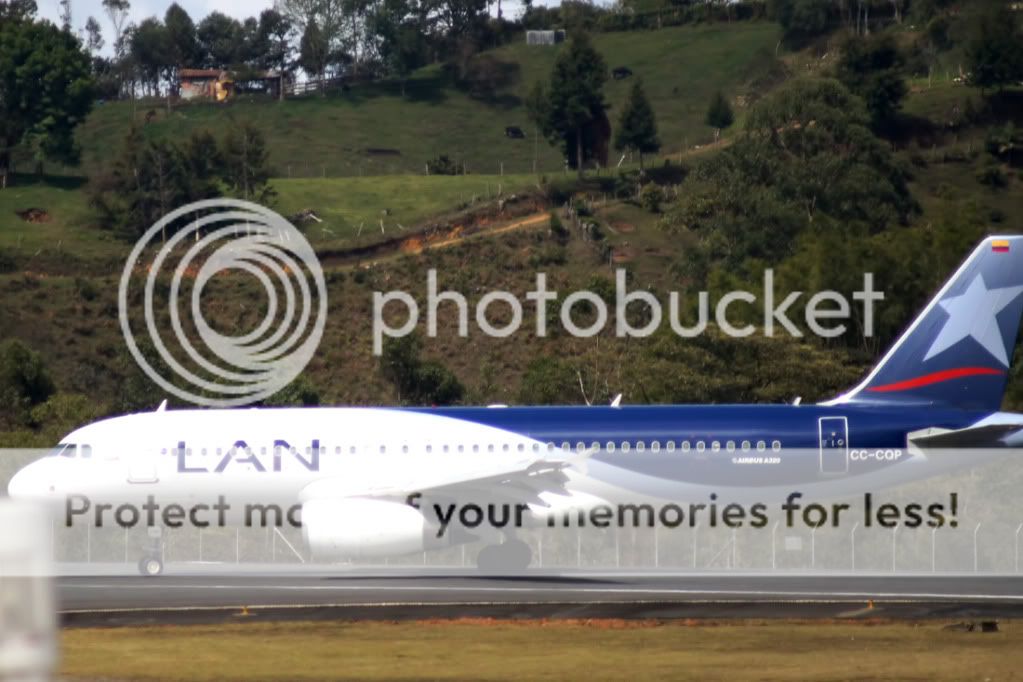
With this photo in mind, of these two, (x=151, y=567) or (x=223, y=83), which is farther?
(x=223, y=83)

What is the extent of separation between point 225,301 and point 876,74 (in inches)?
2230

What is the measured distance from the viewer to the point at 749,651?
2084 cm

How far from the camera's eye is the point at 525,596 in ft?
Result: 88.9

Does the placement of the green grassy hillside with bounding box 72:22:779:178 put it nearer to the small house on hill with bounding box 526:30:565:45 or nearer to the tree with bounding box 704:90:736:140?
the tree with bounding box 704:90:736:140

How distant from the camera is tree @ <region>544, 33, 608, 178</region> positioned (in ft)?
389

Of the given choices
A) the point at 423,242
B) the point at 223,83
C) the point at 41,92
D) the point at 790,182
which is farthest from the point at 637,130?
the point at 223,83

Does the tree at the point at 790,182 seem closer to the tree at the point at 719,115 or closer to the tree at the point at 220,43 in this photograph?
the tree at the point at 719,115

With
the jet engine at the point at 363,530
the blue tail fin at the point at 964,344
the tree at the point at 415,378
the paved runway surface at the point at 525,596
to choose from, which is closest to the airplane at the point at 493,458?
the blue tail fin at the point at 964,344

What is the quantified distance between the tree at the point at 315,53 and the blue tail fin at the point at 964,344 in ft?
460

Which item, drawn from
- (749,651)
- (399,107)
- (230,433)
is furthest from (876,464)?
(399,107)

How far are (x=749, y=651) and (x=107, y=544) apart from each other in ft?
66.5
